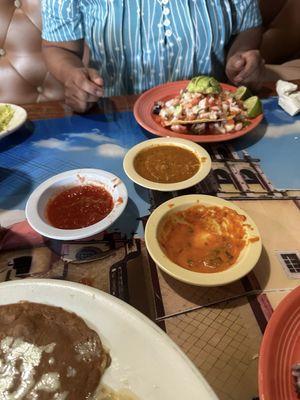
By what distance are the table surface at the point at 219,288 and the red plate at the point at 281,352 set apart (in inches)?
3.8

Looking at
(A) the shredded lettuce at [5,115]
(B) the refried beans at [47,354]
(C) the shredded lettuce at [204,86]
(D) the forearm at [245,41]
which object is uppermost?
(D) the forearm at [245,41]

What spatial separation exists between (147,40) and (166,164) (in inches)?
36.0

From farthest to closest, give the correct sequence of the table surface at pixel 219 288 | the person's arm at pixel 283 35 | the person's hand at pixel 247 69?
1. the person's arm at pixel 283 35
2. the person's hand at pixel 247 69
3. the table surface at pixel 219 288

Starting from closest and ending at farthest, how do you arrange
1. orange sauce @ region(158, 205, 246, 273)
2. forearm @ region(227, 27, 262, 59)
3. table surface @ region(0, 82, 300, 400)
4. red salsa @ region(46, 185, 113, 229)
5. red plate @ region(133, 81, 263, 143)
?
table surface @ region(0, 82, 300, 400), orange sauce @ region(158, 205, 246, 273), red salsa @ region(46, 185, 113, 229), red plate @ region(133, 81, 263, 143), forearm @ region(227, 27, 262, 59)

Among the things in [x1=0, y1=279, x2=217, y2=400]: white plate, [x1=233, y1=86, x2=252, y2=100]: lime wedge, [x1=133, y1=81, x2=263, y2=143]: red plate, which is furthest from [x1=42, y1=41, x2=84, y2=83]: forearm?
[x1=0, y1=279, x2=217, y2=400]: white plate

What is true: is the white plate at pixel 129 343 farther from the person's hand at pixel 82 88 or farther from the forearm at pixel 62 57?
the forearm at pixel 62 57

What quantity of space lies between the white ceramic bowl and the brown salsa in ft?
0.05

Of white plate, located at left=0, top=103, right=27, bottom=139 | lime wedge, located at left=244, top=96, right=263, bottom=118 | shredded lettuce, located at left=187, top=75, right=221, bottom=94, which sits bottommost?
white plate, located at left=0, top=103, right=27, bottom=139

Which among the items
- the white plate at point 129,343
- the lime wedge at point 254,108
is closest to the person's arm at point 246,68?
the lime wedge at point 254,108

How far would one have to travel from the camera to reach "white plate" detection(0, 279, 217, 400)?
684mm

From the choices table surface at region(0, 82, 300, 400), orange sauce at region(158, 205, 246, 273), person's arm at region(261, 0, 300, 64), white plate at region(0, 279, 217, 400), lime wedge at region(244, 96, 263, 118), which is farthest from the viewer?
person's arm at region(261, 0, 300, 64)

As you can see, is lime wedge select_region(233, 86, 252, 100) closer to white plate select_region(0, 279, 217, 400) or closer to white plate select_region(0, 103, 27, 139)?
white plate select_region(0, 103, 27, 139)

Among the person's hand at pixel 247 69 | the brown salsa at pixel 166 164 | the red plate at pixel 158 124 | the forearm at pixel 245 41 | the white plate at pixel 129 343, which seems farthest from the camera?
the forearm at pixel 245 41

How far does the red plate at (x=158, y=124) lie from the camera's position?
1.58 metres
